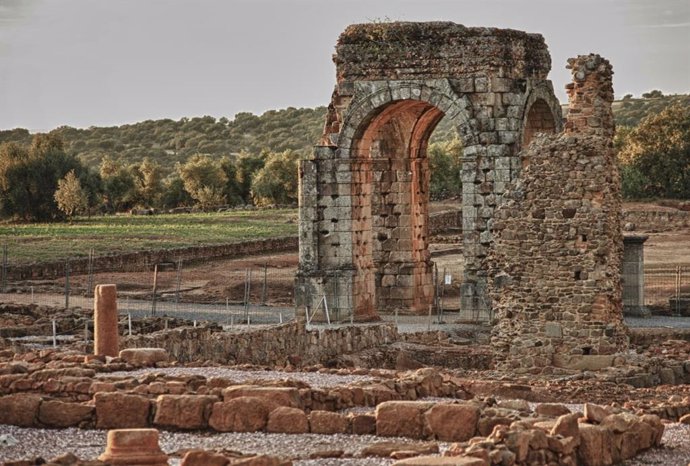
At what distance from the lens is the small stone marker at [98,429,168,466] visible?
16.4 metres

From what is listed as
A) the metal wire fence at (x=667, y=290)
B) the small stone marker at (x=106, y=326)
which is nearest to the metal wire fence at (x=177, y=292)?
the metal wire fence at (x=667, y=290)

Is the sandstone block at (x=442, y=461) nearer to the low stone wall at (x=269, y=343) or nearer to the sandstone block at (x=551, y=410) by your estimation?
the sandstone block at (x=551, y=410)

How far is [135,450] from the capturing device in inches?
648

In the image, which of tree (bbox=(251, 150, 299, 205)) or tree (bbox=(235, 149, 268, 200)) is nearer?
tree (bbox=(251, 150, 299, 205))

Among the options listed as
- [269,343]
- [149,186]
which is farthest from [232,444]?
[149,186]

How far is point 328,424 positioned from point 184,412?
1.47 metres

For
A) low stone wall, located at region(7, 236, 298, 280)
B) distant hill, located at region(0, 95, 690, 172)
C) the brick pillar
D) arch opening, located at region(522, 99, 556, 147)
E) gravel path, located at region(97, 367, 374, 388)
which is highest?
distant hill, located at region(0, 95, 690, 172)

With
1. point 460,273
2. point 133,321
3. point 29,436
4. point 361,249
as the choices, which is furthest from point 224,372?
point 460,273

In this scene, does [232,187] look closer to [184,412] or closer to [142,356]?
[142,356]

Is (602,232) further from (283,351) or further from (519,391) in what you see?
(283,351)

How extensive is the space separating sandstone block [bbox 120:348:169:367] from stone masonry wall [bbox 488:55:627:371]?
18.4 ft

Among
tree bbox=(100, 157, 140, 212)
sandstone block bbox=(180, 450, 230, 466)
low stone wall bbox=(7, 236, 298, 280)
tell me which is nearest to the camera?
sandstone block bbox=(180, 450, 230, 466)

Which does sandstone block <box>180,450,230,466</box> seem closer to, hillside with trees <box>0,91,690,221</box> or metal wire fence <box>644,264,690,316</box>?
metal wire fence <box>644,264,690,316</box>

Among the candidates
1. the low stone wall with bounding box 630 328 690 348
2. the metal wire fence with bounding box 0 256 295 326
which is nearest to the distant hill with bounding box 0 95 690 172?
the metal wire fence with bounding box 0 256 295 326
